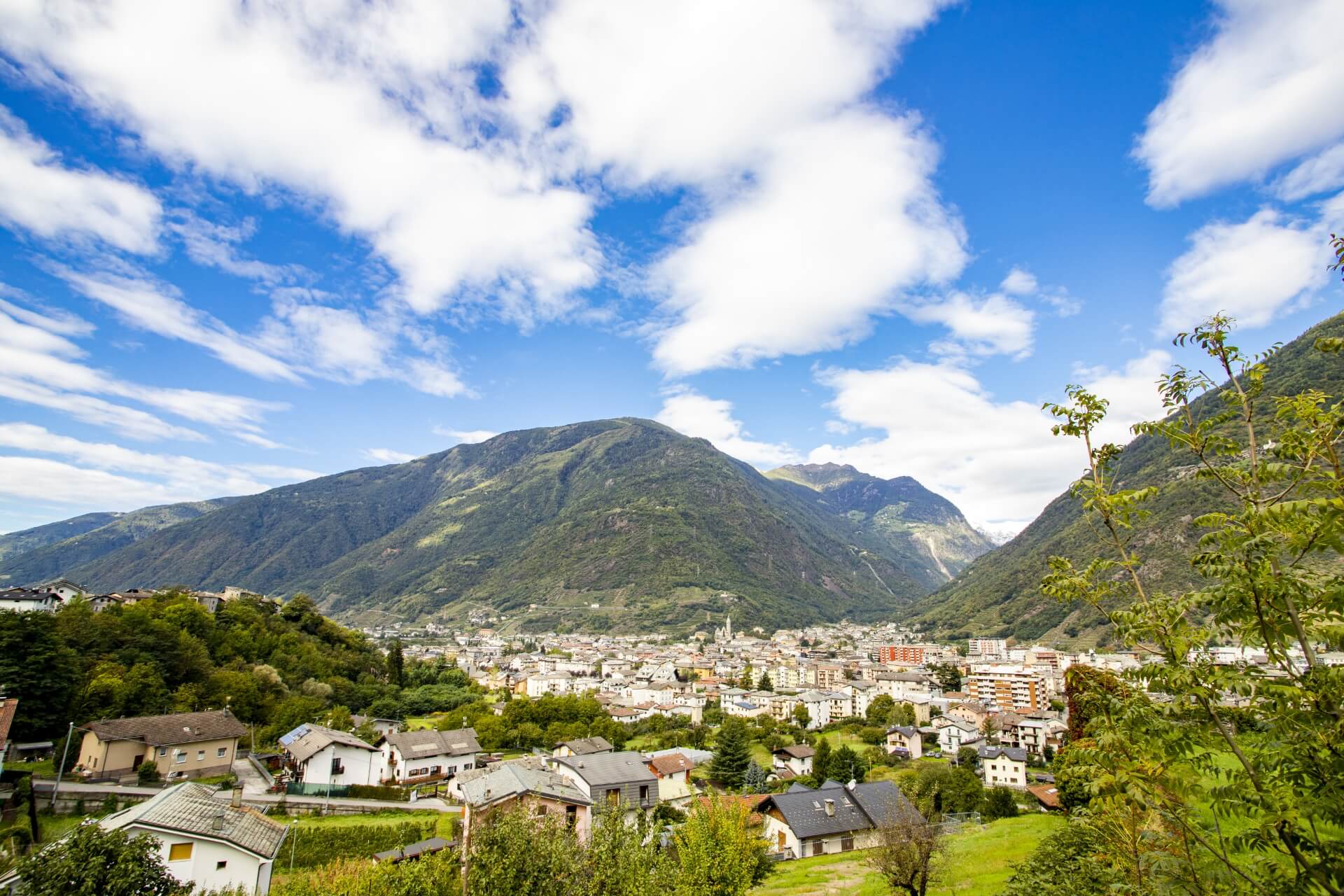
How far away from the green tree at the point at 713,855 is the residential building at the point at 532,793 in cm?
984

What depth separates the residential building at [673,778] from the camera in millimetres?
43906

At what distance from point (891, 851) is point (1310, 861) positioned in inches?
792

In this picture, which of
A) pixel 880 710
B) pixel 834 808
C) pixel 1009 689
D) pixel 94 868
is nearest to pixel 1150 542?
pixel 1009 689

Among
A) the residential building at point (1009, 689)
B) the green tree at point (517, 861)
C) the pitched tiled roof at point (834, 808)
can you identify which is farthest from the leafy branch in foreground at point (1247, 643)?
the residential building at point (1009, 689)

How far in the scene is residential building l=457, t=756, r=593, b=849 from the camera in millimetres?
28734

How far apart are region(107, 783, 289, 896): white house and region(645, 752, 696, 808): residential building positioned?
91.6 feet

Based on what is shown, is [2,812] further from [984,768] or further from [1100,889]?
[984,768]

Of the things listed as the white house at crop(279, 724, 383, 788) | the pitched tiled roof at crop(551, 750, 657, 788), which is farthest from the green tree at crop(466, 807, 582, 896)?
the white house at crop(279, 724, 383, 788)

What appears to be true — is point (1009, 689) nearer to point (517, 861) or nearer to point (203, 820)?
point (517, 861)

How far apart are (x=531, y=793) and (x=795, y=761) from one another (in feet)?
127

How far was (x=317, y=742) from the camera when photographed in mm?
40312

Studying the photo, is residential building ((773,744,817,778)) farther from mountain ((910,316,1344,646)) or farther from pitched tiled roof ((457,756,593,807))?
mountain ((910,316,1344,646))

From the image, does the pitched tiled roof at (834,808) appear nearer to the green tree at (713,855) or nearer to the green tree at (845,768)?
the green tree at (845,768)

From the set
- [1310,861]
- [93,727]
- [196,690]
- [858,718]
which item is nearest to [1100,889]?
[1310,861]
